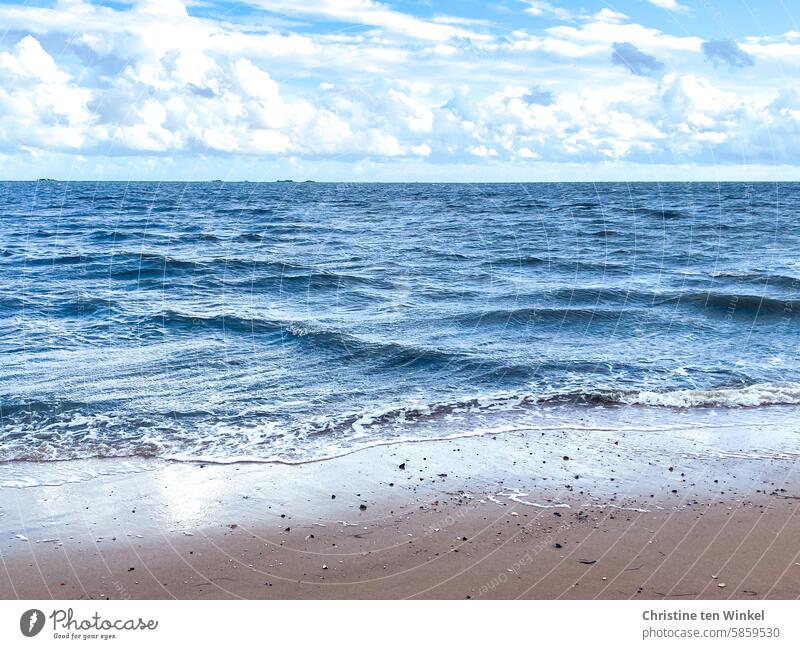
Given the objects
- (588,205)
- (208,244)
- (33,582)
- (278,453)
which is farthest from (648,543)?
(588,205)

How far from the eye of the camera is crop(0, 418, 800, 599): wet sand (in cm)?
767

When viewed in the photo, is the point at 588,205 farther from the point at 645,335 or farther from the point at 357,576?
the point at 357,576

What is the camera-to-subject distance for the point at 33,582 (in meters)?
7.78

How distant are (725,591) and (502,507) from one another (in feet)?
9.52

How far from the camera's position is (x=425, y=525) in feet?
29.6

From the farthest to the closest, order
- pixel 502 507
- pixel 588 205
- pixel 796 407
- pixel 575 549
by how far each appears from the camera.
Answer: pixel 588 205 → pixel 796 407 → pixel 502 507 → pixel 575 549

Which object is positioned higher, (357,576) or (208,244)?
(357,576)
